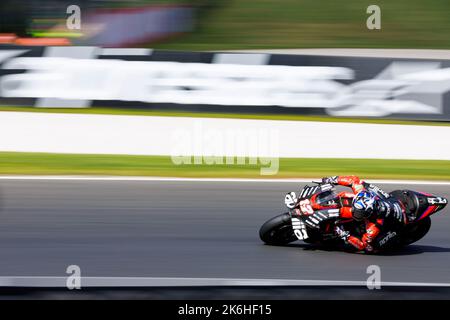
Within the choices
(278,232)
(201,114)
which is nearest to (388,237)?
(278,232)

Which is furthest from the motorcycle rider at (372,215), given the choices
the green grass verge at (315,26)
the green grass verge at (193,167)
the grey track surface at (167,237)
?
the green grass verge at (315,26)

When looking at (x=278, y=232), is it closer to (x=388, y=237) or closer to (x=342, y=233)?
(x=342, y=233)

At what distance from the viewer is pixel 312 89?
47.7ft

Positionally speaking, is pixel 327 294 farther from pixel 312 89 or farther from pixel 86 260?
pixel 312 89

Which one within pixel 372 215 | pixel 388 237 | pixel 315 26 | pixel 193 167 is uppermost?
pixel 315 26

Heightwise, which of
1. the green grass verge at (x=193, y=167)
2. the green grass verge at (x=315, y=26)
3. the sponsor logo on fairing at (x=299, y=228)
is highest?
the green grass verge at (x=315, y=26)

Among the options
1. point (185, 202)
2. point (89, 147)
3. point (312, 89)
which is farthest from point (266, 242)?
point (312, 89)

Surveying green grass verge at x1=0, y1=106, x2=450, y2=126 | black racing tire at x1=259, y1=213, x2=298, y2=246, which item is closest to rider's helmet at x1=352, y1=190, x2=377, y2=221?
black racing tire at x1=259, y1=213, x2=298, y2=246

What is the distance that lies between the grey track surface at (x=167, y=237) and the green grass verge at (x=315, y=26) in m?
11.2

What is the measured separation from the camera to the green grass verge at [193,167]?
448 inches

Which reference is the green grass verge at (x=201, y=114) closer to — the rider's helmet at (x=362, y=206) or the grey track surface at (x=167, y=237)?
the grey track surface at (x=167, y=237)

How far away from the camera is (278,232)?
750cm

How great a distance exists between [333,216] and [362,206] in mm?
337

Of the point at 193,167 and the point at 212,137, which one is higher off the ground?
the point at 212,137
